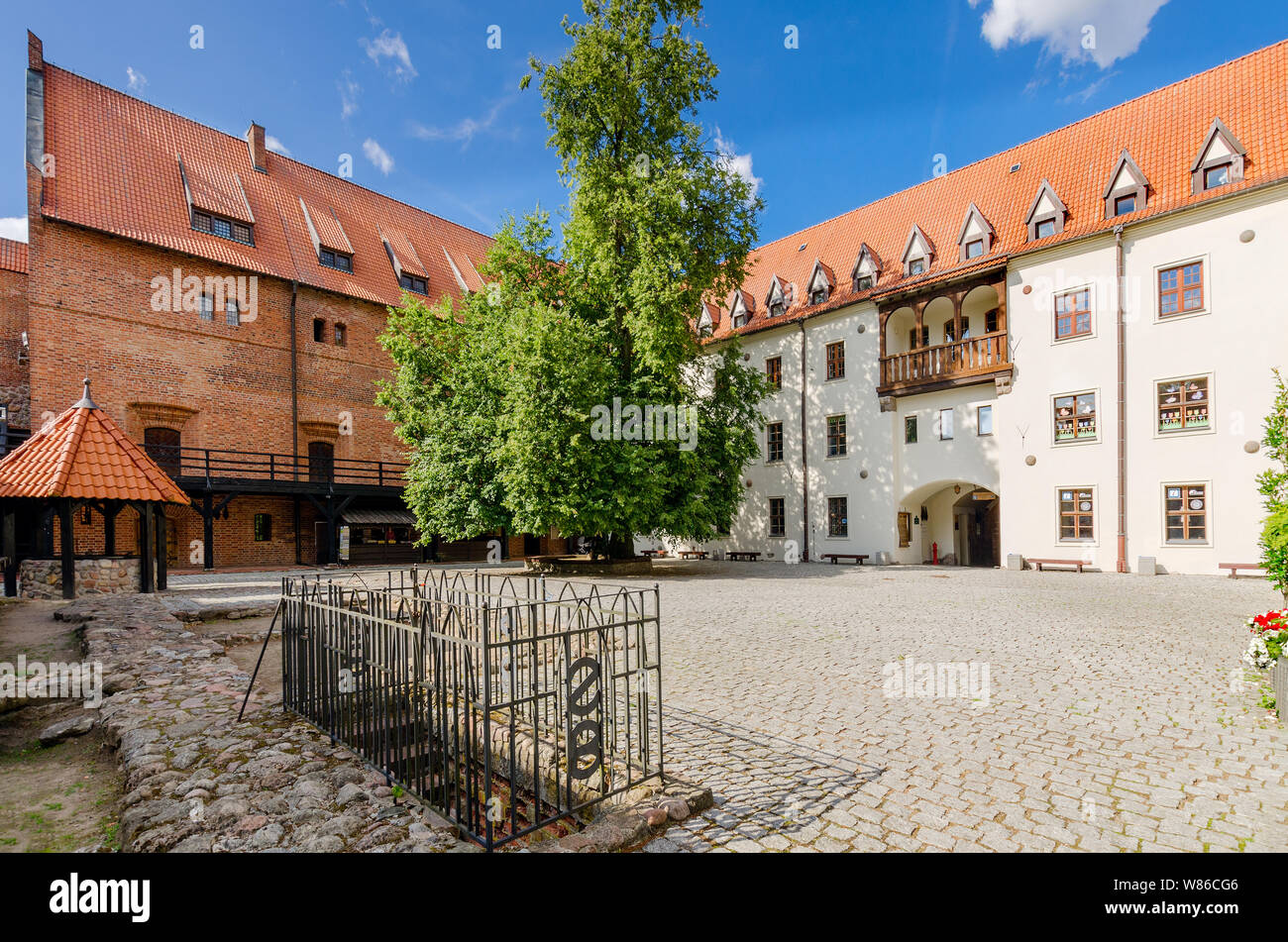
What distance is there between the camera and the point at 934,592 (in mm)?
Answer: 14586

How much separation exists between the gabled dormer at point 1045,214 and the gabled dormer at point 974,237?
129cm

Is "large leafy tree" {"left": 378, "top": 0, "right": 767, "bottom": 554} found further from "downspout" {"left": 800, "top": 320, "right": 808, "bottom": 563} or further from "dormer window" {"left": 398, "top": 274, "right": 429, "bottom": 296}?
"dormer window" {"left": 398, "top": 274, "right": 429, "bottom": 296}

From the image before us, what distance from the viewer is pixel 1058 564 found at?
1945 centimetres

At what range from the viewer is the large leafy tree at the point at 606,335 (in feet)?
59.4

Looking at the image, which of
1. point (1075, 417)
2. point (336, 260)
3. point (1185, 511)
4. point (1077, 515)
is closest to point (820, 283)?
point (1075, 417)

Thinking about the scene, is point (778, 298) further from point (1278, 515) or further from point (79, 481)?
point (79, 481)

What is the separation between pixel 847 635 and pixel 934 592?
6.44 metres

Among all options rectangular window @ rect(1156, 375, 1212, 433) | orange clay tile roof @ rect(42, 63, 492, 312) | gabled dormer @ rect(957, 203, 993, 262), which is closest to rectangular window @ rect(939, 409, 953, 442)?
gabled dormer @ rect(957, 203, 993, 262)

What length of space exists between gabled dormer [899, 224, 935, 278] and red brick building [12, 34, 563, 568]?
21.7 m

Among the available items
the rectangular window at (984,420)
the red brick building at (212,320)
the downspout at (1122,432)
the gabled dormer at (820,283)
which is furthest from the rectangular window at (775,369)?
the red brick building at (212,320)

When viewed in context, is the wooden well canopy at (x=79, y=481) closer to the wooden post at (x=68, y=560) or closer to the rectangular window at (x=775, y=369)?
the wooden post at (x=68, y=560)
